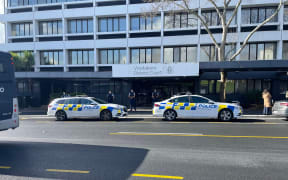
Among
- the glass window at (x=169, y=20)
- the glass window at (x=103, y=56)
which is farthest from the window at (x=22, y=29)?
the glass window at (x=169, y=20)

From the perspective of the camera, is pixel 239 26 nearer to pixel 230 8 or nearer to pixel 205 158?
pixel 230 8

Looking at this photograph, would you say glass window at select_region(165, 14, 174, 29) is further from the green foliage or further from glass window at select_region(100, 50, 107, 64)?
the green foliage

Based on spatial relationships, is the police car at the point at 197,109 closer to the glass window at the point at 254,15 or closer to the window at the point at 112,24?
the glass window at the point at 254,15

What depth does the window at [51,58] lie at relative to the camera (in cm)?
2198

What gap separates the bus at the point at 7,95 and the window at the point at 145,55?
49.8ft

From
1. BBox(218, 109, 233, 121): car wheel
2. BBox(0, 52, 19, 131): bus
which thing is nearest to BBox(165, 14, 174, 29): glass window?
BBox(218, 109, 233, 121): car wheel

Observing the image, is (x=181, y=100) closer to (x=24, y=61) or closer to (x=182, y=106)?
(x=182, y=106)

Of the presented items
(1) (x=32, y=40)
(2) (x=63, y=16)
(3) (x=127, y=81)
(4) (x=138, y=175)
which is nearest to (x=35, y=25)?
(1) (x=32, y=40)

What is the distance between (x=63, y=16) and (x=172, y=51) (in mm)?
14239

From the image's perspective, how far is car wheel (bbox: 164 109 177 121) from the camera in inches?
395

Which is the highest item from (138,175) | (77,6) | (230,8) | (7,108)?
(77,6)

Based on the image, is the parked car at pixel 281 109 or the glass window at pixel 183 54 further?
the glass window at pixel 183 54

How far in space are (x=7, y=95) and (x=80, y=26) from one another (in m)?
18.3

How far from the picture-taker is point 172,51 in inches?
770
